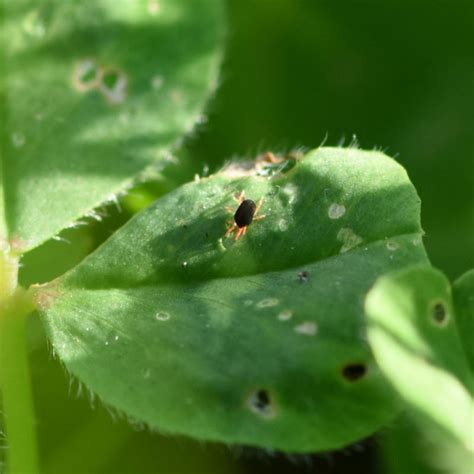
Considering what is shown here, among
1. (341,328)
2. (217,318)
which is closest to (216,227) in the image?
(217,318)

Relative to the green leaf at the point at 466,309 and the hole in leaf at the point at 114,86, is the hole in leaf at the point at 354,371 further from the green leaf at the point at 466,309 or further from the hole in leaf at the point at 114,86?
the hole in leaf at the point at 114,86

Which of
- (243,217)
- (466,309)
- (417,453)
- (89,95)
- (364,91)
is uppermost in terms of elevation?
(364,91)

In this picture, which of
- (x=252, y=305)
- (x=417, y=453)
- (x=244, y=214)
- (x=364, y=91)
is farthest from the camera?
(x=364, y=91)

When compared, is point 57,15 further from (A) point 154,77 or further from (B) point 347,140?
(B) point 347,140

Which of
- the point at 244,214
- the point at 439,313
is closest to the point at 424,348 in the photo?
the point at 439,313

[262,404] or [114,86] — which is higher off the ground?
[114,86]

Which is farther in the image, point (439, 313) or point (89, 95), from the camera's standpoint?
point (89, 95)

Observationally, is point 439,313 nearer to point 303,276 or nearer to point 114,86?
point 303,276

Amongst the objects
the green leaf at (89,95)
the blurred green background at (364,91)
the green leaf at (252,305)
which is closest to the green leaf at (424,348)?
the green leaf at (252,305)
